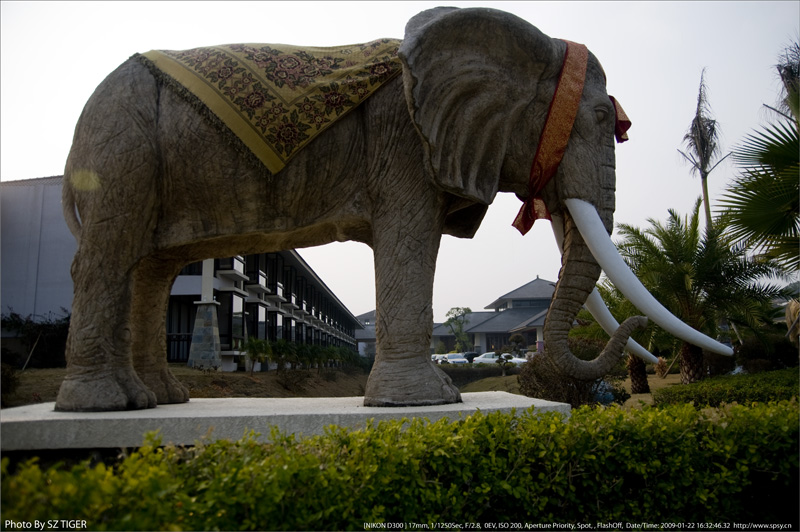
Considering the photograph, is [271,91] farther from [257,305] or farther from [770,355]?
[257,305]

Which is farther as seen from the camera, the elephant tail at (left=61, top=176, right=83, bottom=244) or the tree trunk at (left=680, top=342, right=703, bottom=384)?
the tree trunk at (left=680, top=342, right=703, bottom=384)

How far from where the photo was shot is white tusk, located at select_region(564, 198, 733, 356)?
158 inches

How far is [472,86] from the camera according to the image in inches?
168

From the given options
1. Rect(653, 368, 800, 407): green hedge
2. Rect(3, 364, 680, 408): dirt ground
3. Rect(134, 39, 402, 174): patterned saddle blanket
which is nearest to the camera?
Rect(134, 39, 402, 174): patterned saddle blanket

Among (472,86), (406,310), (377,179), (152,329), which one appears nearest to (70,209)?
(152,329)

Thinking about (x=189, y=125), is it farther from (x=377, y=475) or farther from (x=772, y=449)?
(x=772, y=449)

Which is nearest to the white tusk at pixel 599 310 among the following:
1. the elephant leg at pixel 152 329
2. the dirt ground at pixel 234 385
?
the elephant leg at pixel 152 329

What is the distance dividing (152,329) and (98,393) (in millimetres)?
942

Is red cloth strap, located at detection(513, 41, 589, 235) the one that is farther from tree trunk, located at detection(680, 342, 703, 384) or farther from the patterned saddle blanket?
tree trunk, located at detection(680, 342, 703, 384)

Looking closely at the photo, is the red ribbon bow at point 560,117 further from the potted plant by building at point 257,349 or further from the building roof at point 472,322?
the building roof at point 472,322

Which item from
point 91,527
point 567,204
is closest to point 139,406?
point 91,527

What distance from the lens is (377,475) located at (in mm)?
2693

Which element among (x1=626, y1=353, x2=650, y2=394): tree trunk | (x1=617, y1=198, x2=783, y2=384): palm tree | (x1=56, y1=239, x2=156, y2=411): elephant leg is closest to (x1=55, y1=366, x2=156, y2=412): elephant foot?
(x1=56, y1=239, x2=156, y2=411): elephant leg

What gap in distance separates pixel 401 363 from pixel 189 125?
2082 millimetres
